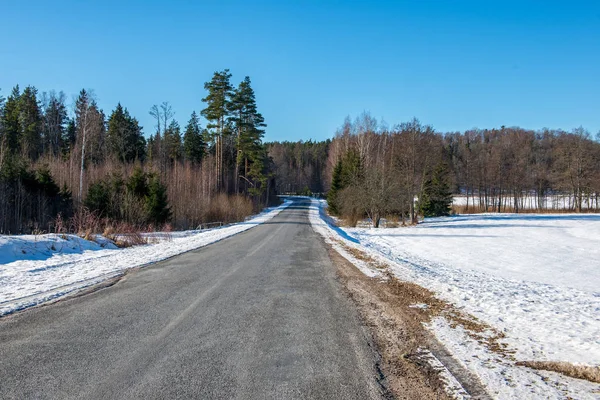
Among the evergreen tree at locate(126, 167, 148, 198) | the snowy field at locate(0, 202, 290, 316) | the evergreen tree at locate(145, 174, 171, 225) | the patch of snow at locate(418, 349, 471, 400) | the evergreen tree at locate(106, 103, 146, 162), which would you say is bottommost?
the patch of snow at locate(418, 349, 471, 400)

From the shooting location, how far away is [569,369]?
4117 mm

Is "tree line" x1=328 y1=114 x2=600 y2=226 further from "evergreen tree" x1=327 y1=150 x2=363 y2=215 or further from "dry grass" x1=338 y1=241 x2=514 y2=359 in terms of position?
"dry grass" x1=338 y1=241 x2=514 y2=359

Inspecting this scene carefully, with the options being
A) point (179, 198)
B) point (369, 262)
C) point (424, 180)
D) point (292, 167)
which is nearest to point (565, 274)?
point (369, 262)

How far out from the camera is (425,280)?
30.4ft

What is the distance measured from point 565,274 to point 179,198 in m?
30.1

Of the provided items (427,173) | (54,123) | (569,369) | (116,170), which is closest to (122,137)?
(54,123)

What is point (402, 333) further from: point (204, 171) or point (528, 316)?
point (204, 171)

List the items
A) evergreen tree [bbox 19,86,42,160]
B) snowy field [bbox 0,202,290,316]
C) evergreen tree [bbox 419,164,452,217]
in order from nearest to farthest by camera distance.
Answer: snowy field [bbox 0,202,290,316] → evergreen tree [bbox 419,164,452,217] → evergreen tree [bbox 19,86,42,160]

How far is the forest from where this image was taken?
26.7 metres

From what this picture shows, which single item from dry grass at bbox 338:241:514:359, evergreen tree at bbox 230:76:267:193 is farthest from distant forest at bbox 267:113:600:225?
dry grass at bbox 338:241:514:359

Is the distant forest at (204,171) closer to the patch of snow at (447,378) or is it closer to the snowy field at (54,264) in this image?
Result: the snowy field at (54,264)

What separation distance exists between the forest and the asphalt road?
12.5m

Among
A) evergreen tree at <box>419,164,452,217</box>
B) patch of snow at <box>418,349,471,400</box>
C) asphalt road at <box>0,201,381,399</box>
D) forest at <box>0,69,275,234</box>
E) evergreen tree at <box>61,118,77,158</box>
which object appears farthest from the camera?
evergreen tree at <box>61,118,77,158</box>

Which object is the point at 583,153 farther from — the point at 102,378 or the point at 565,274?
the point at 102,378
